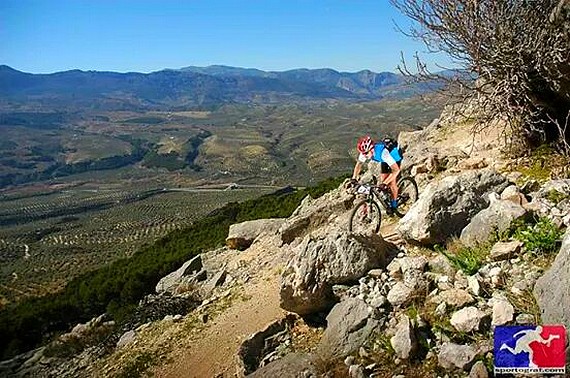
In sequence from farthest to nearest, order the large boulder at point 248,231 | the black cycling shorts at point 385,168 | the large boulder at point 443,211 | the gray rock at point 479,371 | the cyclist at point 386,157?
the large boulder at point 248,231, the black cycling shorts at point 385,168, the cyclist at point 386,157, the large boulder at point 443,211, the gray rock at point 479,371

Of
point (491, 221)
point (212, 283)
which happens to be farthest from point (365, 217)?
point (212, 283)

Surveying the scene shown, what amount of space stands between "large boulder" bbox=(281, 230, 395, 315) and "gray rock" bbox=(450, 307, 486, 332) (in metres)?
1.83

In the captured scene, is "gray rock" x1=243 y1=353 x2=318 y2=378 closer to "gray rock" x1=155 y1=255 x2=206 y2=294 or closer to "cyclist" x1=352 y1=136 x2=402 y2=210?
"cyclist" x1=352 y1=136 x2=402 y2=210

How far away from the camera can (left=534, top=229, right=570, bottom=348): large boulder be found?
17.1 feet

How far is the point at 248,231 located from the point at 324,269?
10.2 m

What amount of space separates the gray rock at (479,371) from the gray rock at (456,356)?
12 centimetres

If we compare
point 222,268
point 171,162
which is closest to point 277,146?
point 171,162

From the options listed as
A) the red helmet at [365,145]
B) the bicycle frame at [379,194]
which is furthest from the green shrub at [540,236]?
the red helmet at [365,145]

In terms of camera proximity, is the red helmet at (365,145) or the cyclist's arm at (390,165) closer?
the cyclist's arm at (390,165)

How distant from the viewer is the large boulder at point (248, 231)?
1730 centimetres

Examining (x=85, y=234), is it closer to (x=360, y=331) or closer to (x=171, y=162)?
(x=360, y=331)

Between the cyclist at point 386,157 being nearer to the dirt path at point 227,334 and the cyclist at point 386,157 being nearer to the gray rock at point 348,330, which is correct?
the dirt path at point 227,334

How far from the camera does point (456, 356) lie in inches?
217

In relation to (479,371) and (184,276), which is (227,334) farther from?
(184,276)
